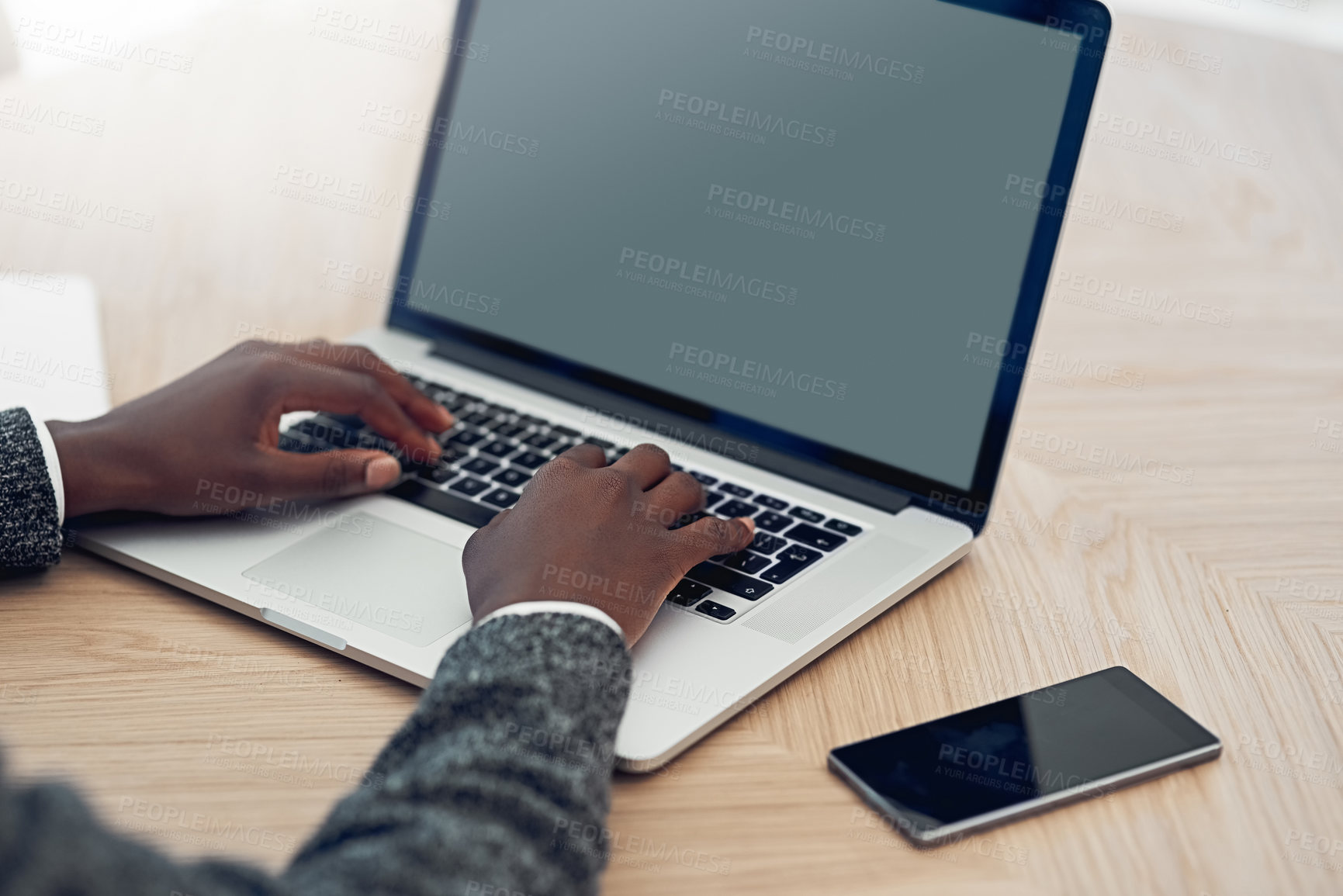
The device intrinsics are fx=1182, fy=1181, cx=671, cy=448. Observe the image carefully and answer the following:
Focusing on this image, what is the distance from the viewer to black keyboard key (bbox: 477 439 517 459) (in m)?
0.94

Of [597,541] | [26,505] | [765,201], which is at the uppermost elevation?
[765,201]

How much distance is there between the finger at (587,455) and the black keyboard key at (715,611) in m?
0.12

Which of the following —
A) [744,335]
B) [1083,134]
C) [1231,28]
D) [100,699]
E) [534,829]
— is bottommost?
[100,699]

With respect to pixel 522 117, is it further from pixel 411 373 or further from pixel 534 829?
pixel 534 829

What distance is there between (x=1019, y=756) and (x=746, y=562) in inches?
8.9

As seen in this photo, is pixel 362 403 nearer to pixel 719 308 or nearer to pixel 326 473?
pixel 326 473

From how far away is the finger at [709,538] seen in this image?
0.76 metres

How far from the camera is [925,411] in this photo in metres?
0.87

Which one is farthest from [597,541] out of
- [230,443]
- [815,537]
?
[230,443]

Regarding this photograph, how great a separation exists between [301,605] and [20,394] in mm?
420

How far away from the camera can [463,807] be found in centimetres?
52

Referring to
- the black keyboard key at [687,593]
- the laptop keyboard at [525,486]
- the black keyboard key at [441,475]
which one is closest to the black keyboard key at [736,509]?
the laptop keyboard at [525,486]

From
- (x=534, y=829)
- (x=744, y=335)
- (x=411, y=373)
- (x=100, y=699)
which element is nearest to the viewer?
(x=534, y=829)

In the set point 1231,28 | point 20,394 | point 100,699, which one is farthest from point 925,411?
point 1231,28
